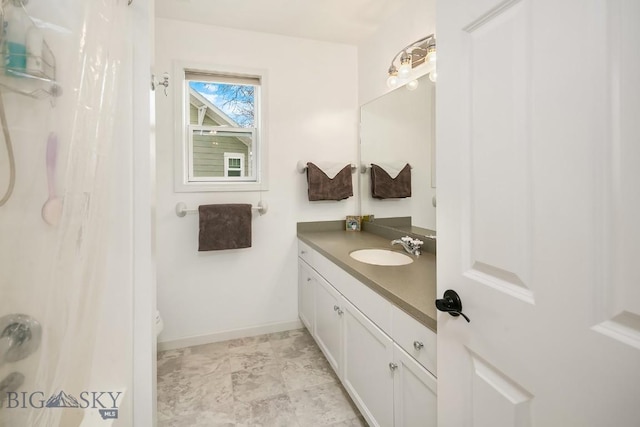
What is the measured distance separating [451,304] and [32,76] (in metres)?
1.08

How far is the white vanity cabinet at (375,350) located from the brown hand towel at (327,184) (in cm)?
60

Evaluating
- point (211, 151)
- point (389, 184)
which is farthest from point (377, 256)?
point (211, 151)

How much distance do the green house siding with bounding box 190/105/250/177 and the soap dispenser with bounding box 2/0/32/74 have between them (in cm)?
170

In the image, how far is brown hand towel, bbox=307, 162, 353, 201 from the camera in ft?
7.79

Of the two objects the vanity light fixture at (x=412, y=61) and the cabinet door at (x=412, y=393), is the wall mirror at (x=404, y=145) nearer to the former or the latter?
the vanity light fixture at (x=412, y=61)

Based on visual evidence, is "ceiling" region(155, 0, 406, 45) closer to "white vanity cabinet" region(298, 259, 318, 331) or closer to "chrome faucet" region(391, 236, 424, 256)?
"chrome faucet" region(391, 236, 424, 256)

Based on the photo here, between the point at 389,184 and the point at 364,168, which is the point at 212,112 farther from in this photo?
the point at 389,184

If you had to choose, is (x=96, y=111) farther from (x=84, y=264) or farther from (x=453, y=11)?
(x=453, y=11)

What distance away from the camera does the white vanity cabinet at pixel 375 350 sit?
3.21 feet

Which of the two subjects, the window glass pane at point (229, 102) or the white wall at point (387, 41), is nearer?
the white wall at point (387, 41)

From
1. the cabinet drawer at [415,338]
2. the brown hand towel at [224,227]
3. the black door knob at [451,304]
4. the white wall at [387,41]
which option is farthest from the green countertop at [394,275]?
the white wall at [387,41]

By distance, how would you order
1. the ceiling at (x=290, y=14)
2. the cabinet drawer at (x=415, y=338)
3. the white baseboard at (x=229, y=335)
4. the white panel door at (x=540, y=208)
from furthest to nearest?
the white baseboard at (x=229, y=335), the ceiling at (x=290, y=14), the cabinet drawer at (x=415, y=338), the white panel door at (x=540, y=208)

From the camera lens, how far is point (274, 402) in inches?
64.7

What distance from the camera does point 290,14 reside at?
6.80ft
